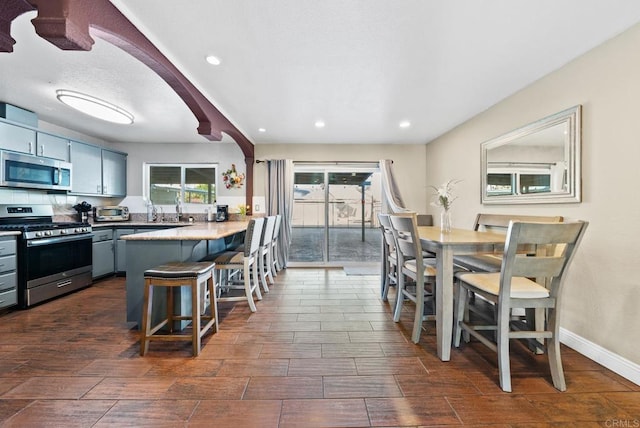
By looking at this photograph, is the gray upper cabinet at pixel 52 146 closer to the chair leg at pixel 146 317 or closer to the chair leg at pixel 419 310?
the chair leg at pixel 146 317

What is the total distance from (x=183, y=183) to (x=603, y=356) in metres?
5.61

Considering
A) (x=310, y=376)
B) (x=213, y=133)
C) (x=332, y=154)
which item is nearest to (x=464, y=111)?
(x=332, y=154)

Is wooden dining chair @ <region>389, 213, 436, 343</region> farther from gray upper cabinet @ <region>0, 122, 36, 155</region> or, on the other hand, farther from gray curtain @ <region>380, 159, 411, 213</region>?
gray upper cabinet @ <region>0, 122, 36, 155</region>

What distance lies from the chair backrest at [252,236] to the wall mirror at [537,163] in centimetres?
264

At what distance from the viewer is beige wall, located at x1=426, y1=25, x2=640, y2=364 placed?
1685mm

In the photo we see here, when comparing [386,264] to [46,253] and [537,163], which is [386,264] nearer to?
[537,163]

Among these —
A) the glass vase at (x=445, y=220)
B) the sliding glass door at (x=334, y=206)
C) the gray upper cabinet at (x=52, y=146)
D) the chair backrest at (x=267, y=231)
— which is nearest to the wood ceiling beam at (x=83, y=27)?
the chair backrest at (x=267, y=231)

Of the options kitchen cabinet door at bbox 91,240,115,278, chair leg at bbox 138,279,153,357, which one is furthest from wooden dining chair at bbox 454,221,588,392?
kitchen cabinet door at bbox 91,240,115,278

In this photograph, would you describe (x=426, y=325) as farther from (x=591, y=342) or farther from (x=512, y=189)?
(x=512, y=189)

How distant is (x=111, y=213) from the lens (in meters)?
4.36

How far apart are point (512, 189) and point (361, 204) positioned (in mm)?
3425

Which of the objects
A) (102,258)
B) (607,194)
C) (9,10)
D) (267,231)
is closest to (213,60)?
(9,10)

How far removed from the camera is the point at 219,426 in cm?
129

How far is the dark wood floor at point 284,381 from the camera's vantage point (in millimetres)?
1345
